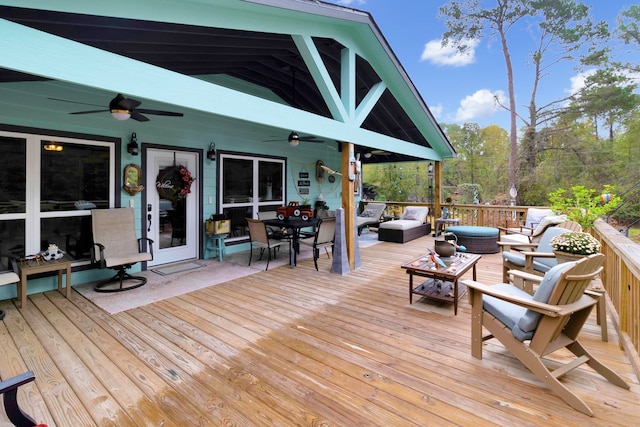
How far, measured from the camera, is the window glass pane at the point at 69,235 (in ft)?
13.7

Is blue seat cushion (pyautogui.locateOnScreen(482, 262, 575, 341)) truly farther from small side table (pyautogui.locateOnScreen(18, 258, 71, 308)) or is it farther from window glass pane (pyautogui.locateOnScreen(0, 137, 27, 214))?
window glass pane (pyautogui.locateOnScreen(0, 137, 27, 214))

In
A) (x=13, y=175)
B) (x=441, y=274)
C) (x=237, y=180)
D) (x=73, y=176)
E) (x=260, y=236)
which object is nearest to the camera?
(x=441, y=274)

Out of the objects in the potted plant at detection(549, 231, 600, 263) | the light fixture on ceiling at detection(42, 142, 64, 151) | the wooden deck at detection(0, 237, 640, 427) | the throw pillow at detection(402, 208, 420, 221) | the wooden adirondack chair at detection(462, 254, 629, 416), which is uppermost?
the light fixture on ceiling at detection(42, 142, 64, 151)

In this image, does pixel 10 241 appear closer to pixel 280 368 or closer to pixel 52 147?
pixel 52 147

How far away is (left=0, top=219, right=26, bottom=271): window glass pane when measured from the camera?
3.83 metres

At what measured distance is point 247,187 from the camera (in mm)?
6828

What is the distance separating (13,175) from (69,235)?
0.99m

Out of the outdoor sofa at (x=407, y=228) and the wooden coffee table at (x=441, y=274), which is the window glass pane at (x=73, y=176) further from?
the outdoor sofa at (x=407, y=228)

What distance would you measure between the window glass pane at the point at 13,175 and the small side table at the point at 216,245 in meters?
2.70

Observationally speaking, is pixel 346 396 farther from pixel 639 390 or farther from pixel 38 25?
pixel 38 25

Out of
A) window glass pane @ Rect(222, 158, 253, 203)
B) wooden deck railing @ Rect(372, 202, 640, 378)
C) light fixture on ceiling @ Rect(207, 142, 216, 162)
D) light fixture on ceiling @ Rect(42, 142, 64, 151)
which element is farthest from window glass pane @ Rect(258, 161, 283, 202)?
wooden deck railing @ Rect(372, 202, 640, 378)

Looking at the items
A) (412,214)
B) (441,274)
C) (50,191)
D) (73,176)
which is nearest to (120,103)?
(73,176)

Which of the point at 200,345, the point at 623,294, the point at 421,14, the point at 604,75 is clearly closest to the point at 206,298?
the point at 200,345

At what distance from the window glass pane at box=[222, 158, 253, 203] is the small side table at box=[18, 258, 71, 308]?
115 inches
